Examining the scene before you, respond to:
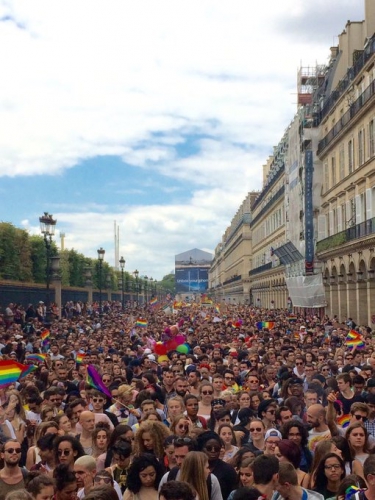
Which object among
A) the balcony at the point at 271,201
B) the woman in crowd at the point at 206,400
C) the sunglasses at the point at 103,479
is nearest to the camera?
the sunglasses at the point at 103,479

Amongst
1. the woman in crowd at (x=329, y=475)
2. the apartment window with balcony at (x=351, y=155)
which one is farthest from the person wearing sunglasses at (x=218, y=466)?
the apartment window with balcony at (x=351, y=155)

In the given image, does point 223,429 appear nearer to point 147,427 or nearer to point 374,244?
point 147,427

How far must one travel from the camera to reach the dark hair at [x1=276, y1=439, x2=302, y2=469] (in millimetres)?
7156

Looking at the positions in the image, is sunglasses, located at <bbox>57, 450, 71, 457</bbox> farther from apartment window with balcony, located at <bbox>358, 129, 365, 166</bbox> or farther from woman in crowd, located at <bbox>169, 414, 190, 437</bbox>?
apartment window with balcony, located at <bbox>358, 129, 365, 166</bbox>

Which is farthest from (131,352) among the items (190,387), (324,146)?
(324,146)

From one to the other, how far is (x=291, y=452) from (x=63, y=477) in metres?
2.07

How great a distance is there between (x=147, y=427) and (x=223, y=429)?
965 millimetres

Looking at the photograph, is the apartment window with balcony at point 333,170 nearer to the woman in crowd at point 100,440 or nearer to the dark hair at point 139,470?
the woman in crowd at point 100,440

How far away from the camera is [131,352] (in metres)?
18.8

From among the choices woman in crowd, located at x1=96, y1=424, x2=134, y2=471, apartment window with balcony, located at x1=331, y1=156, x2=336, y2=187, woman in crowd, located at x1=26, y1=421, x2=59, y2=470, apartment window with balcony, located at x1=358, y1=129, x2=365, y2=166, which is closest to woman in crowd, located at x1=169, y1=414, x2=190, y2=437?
woman in crowd, located at x1=96, y1=424, x2=134, y2=471

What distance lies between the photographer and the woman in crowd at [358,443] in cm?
752

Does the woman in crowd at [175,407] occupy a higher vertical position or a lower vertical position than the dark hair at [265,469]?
higher

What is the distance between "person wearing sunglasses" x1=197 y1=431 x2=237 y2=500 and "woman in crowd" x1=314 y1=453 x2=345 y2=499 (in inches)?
29.1

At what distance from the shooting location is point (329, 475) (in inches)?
255
